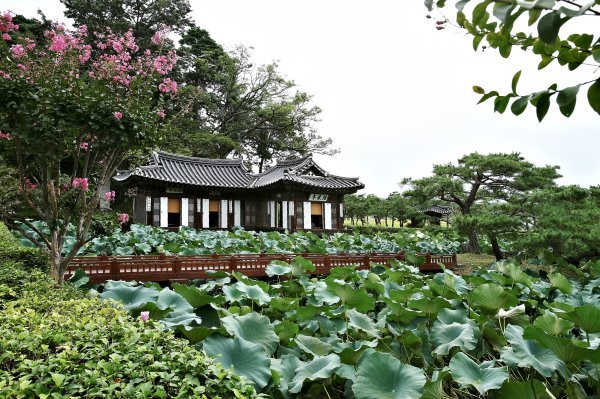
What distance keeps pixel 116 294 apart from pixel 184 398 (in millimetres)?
2722

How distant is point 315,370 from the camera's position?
121 inches

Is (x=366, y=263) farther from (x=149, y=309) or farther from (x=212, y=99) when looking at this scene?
(x=212, y=99)

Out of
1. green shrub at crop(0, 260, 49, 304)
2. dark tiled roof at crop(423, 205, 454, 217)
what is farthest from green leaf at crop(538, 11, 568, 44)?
dark tiled roof at crop(423, 205, 454, 217)

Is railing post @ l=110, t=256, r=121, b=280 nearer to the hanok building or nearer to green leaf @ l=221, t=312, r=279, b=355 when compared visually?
green leaf @ l=221, t=312, r=279, b=355

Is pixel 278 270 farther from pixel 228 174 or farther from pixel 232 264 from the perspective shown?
pixel 228 174

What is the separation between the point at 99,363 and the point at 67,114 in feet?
12.4

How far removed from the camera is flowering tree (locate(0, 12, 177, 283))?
4.86m

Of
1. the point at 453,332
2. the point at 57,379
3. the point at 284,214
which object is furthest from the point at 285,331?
the point at 284,214

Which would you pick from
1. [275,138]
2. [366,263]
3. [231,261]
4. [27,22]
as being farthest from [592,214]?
[27,22]

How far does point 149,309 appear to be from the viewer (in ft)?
12.2

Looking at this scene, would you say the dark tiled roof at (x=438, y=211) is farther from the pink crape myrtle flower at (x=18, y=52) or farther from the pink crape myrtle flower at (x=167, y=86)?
the pink crape myrtle flower at (x=18, y=52)

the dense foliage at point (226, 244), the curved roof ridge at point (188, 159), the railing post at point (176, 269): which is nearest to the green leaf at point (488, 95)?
the railing post at point (176, 269)

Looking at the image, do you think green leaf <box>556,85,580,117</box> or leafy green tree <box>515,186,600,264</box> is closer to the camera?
green leaf <box>556,85,580,117</box>

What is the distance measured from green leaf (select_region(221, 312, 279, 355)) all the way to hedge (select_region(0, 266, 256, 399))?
785 millimetres
